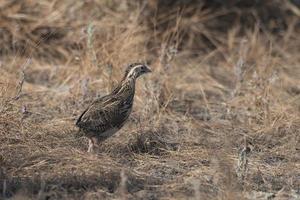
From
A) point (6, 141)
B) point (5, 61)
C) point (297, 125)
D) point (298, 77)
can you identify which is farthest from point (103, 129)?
point (298, 77)

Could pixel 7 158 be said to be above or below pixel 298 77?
below

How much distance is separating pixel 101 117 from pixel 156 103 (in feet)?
5.73

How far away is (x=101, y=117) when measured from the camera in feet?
23.2

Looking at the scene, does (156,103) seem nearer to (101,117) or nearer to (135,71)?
(135,71)

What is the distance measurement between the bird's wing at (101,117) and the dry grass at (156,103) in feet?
0.79

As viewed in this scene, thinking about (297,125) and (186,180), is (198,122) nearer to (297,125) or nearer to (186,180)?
(297,125)

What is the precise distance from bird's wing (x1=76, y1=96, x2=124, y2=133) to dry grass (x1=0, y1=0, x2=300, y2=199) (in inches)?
9.5

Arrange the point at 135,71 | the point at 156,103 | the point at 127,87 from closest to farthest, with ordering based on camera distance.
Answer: the point at 127,87 → the point at 135,71 → the point at 156,103

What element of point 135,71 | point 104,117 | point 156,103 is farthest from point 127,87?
point 156,103

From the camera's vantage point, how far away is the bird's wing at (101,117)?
23.0 feet

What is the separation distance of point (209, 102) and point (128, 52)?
1.17 m

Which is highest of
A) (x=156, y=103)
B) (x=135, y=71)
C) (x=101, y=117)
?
(x=135, y=71)

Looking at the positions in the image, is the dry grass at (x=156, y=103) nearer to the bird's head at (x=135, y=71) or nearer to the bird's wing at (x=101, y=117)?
the bird's wing at (x=101, y=117)

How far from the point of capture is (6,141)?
23.3 ft
